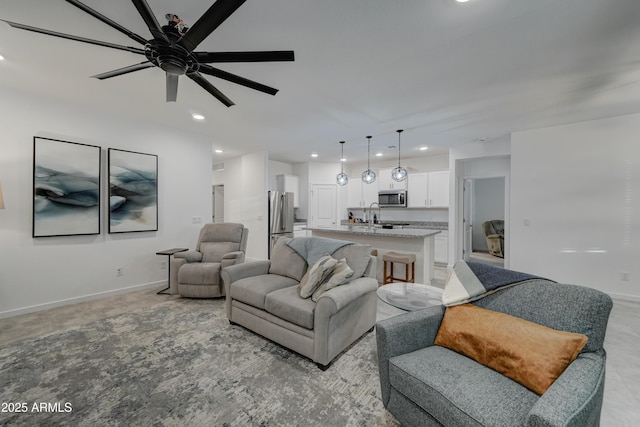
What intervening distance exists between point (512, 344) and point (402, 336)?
549 mm

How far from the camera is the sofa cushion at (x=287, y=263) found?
2863 millimetres

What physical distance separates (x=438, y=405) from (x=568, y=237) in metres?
4.47

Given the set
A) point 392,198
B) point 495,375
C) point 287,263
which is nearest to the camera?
point 495,375

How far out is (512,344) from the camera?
129cm

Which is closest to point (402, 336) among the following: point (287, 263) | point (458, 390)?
point (458, 390)

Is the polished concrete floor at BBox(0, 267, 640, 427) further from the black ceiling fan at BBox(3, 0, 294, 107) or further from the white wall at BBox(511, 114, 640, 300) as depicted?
the black ceiling fan at BBox(3, 0, 294, 107)

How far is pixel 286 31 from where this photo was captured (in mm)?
1969

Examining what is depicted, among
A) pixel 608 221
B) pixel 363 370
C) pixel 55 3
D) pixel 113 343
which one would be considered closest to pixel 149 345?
pixel 113 343

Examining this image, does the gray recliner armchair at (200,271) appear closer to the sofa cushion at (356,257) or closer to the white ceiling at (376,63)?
the sofa cushion at (356,257)

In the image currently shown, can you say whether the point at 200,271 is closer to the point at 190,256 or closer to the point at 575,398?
the point at 190,256

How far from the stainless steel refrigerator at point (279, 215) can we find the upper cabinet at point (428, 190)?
3.12m

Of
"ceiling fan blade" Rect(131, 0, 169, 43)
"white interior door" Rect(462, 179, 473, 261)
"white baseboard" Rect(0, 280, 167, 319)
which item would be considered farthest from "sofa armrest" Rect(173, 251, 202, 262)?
"white interior door" Rect(462, 179, 473, 261)

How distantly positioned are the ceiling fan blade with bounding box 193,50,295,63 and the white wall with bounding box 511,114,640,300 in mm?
4544

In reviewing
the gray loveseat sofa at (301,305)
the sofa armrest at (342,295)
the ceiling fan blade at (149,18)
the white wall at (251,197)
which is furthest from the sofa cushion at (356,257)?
the white wall at (251,197)
